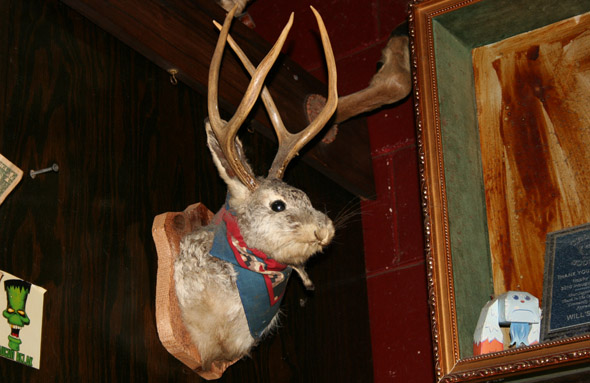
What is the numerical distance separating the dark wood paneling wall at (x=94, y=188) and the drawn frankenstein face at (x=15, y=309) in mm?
46

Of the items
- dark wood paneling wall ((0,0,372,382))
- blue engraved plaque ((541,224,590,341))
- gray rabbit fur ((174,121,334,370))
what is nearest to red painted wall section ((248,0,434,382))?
dark wood paneling wall ((0,0,372,382))

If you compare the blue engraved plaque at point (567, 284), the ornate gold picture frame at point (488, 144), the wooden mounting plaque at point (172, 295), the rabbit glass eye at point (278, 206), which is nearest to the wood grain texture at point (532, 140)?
the ornate gold picture frame at point (488, 144)

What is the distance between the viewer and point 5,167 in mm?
1866

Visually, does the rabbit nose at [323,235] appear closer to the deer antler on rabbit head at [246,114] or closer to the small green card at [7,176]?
the deer antler on rabbit head at [246,114]

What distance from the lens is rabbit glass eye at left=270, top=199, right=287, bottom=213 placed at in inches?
82.0

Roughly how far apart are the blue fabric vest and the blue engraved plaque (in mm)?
692

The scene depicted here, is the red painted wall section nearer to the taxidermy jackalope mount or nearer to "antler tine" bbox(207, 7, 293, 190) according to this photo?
the taxidermy jackalope mount

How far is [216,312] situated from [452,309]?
619 mm

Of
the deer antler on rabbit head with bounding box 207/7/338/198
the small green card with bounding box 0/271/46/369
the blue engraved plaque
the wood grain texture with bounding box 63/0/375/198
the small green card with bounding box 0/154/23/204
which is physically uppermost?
the wood grain texture with bounding box 63/0/375/198

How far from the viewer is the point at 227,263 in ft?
6.95

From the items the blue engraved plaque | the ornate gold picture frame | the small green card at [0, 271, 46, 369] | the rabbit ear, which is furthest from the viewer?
the ornate gold picture frame

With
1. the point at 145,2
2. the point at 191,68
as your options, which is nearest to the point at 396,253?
the point at 191,68

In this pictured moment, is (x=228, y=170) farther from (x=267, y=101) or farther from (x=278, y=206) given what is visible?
(x=267, y=101)

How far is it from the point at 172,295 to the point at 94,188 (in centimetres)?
35
